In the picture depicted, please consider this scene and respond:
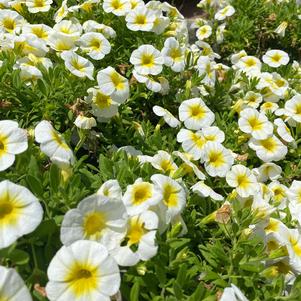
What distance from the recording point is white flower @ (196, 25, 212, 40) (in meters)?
4.56

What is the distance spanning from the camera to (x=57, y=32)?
3.08m

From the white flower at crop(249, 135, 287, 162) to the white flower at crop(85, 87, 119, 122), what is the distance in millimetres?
935

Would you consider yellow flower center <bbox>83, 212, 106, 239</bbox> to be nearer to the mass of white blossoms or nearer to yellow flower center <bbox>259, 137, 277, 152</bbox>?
the mass of white blossoms

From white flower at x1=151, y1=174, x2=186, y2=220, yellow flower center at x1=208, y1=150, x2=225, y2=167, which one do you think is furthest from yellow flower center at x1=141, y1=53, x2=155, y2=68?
white flower at x1=151, y1=174, x2=186, y2=220

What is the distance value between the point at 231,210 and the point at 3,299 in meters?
1.26

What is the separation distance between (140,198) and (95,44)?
1.51m

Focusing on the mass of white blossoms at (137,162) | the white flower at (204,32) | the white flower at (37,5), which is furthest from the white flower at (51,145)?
the white flower at (204,32)

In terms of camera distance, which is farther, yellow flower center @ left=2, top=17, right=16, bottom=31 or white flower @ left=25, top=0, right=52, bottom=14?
white flower @ left=25, top=0, right=52, bottom=14

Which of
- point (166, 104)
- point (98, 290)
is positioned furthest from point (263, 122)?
point (98, 290)

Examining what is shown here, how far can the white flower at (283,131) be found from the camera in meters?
3.23

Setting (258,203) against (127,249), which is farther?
(258,203)

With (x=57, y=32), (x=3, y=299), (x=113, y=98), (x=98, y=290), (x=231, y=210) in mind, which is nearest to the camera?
(x=3, y=299)

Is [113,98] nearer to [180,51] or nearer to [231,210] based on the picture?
[180,51]

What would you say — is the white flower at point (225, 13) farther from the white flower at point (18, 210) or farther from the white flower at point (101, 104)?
the white flower at point (18, 210)
